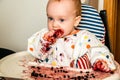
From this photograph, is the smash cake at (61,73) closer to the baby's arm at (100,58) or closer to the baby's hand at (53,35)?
the baby's arm at (100,58)

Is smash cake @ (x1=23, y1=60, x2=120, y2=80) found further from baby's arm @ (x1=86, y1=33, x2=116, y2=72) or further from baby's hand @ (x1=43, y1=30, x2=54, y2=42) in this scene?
baby's hand @ (x1=43, y1=30, x2=54, y2=42)

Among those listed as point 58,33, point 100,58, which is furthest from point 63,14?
point 100,58

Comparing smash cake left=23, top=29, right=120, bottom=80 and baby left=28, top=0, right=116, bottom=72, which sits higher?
baby left=28, top=0, right=116, bottom=72

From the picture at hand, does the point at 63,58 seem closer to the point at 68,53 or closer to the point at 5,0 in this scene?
the point at 68,53

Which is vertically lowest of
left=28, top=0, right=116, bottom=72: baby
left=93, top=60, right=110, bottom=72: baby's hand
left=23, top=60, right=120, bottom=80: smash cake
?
left=23, top=60, right=120, bottom=80: smash cake

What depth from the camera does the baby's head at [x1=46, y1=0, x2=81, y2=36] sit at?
1322 millimetres

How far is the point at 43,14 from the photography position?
201cm

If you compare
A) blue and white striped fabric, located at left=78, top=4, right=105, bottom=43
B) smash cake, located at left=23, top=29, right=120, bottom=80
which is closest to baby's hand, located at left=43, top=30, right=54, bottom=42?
smash cake, located at left=23, top=29, right=120, bottom=80

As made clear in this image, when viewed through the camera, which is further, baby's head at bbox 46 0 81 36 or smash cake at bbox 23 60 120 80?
baby's head at bbox 46 0 81 36

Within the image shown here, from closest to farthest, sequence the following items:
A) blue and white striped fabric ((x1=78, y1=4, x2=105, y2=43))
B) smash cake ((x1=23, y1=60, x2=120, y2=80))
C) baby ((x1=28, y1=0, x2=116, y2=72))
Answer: smash cake ((x1=23, y1=60, x2=120, y2=80))
baby ((x1=28, y1=0, x2=116, y2=72))
blue and white striped fabric ((x1=78, y1=4, x2=105, y2=43))

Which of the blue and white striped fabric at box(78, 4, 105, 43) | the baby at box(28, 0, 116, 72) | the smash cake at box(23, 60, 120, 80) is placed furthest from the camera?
the blue and white striped fabric at box(78, 4, 105, 43)

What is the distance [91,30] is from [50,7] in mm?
311

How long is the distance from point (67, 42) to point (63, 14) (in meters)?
0.13

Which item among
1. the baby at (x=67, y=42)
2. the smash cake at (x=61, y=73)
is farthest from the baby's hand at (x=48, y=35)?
the smash cake at (x=61, y=73)
